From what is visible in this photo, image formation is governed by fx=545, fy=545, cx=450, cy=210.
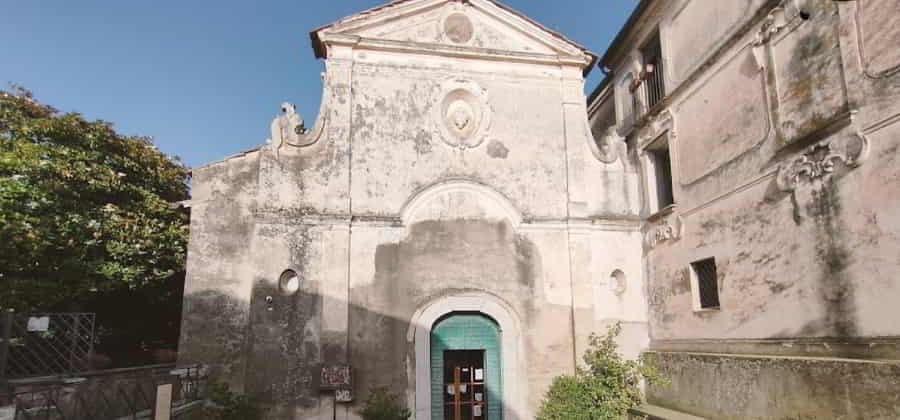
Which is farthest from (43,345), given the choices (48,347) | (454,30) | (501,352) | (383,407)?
(454,30)

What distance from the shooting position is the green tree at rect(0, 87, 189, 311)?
11.5 metres

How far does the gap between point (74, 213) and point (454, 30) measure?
31.2ft

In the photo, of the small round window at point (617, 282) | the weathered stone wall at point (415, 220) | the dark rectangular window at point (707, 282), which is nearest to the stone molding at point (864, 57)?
the dark rectangular window at point (707, 282)

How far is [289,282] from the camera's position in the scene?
9.65 m

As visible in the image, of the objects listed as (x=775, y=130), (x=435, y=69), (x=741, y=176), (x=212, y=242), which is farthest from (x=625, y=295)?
(x=212, y=242)

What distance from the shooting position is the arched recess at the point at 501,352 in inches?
378

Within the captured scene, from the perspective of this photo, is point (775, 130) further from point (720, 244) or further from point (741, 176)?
point (720, 244)

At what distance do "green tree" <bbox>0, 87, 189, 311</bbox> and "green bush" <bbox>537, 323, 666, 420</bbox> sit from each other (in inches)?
359

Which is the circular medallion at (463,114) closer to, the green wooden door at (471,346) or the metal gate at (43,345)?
the green wooden door at (471,346)

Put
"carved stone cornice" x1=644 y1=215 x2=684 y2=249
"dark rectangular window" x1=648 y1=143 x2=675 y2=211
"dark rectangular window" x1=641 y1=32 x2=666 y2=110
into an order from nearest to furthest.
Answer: "carved stone cornice" x1=644 y1=215 x2=684 y2=249
"dark rectangular window" x1=648 y1=143 x2=675 y2=211
"dark rectangular window" x1=641 y1=32 x2=666 y2=110

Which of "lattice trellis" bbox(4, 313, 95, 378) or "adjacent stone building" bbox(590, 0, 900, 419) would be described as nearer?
"adjacent stone building" bbox(590, 0, 900, 419)

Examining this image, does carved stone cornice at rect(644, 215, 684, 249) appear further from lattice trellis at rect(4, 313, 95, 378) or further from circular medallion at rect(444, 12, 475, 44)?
lattice trellis at rect(4, 313, 95, 378)

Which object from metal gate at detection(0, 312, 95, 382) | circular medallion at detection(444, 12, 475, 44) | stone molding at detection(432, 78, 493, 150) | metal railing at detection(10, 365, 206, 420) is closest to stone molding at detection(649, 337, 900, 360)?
stone molding at detection(432, 78, 493, 150)

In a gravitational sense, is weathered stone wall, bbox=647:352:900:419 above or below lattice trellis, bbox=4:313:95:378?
below
